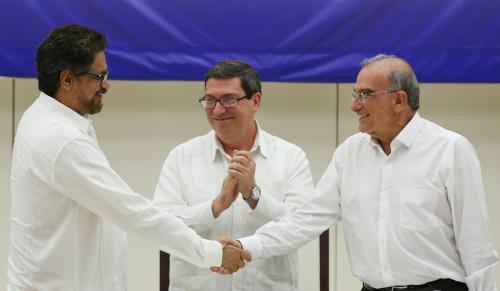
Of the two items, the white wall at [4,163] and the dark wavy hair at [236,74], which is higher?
the dark wavy hair at [236,74]

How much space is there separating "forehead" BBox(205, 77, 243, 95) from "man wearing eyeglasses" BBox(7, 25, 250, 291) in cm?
56

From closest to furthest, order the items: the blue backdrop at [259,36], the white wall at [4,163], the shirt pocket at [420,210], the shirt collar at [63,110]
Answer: the shirt collar at [63,110] < the shirt pocket at [420,210] < the blue backdrop at [259,36] < the white wall at [4,163]

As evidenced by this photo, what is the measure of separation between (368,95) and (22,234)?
1288 mm

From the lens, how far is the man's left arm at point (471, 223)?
246cm

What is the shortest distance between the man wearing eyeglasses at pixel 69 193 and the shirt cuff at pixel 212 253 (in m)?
0.11

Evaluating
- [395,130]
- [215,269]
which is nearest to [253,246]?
[215,269]

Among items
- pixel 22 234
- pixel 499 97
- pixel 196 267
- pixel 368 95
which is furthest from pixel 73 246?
pixel 499 97

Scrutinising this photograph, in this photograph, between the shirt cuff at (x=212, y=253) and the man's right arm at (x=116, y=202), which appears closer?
the man's right arm at (x=116, y=202)

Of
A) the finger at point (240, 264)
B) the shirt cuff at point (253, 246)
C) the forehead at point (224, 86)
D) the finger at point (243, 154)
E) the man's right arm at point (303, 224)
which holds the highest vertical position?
the forehead at point (224, 86)

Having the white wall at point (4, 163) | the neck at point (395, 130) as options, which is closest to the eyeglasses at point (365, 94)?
the neck at point (395, 130)

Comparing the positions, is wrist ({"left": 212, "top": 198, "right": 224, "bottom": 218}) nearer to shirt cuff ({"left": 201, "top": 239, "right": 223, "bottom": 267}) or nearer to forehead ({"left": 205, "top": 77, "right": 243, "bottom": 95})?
shirt cuff ({"left": 201, "top": 239, "right": 223, "bottom": 267})

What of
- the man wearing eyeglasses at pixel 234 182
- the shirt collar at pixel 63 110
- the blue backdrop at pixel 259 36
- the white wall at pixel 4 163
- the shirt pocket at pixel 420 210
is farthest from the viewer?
the white wall at pixel 4 163

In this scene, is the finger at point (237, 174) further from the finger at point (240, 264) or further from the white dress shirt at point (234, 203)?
the finger at point (240, 264)

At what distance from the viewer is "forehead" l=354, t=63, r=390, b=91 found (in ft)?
8.82
